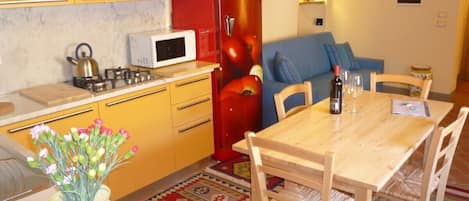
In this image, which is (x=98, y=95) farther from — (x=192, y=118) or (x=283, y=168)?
(x=283, y=168)

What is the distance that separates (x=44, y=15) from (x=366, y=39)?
4.30 metres

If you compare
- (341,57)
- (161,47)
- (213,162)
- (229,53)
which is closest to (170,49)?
(161,47)

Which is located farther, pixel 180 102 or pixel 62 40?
pixel 180 102

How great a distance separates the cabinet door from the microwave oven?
32cm

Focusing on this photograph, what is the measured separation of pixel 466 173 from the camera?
3.46 meters

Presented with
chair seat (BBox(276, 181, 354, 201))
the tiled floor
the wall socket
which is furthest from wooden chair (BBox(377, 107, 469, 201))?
the wall socket

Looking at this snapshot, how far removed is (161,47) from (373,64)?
9.69ft

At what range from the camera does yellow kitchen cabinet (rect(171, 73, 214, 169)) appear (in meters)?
3.28

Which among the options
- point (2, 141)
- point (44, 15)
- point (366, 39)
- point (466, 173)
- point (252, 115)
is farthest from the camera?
point (366, 39)

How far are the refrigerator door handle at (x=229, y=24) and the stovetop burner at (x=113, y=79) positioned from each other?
2.42 ft

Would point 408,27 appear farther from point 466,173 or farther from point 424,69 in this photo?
point 466,173

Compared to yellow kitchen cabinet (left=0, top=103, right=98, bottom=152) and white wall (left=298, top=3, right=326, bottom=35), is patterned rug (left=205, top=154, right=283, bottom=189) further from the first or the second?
white wall (left=298, top=3, right=326, bottom=35)

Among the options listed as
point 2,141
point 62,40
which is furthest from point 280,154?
point 62,40

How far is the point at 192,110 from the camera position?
339 cm
